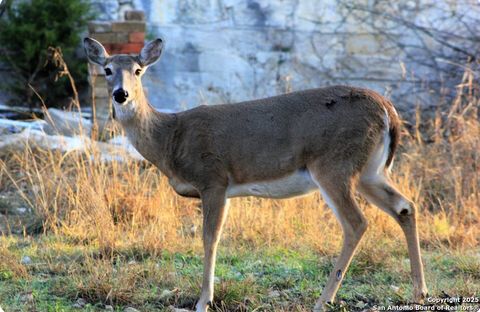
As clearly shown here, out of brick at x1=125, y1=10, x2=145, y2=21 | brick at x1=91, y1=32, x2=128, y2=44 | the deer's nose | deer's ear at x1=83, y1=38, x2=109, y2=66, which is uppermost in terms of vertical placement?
deer's ear at x1=83, y1=38, x2=109, y2=66

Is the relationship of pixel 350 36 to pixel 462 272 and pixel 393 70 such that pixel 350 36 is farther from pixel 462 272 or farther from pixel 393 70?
pixel 462 272

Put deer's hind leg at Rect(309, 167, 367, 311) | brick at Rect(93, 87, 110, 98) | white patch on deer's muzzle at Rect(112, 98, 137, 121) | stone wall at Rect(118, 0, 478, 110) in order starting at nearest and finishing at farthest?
deer's hind leg at Rect(309, 167, 367, 311)
white patch on deer's muzzle at Rect(112, 98, 137, 121)
brick at Rect(93, 87, 110, 98)
stone wall at Rect(118, 0, 478, 110)

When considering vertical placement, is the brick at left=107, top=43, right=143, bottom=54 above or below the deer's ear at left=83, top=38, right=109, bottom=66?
below

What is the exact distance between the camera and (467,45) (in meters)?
12.9

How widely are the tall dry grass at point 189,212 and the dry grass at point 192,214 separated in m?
0.01

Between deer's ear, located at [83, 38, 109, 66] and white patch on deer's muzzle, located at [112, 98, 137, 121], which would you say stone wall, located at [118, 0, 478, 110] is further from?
white patch on deer's muzzle, located at [112, 98, 137, 121]

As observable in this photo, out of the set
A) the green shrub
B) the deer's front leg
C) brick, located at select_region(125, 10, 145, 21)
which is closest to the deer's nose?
the deer's front leg

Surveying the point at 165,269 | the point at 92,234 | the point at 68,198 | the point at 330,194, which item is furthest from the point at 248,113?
the point at 68,198

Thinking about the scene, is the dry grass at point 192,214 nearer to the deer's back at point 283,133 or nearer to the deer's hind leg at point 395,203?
the deer's hind leg at point 395,203

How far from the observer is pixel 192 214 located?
28.9 ft

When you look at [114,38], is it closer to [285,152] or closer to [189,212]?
[189,212]

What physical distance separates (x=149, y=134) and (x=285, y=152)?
3.92 feet

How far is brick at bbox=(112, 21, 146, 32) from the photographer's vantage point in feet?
Result: 37.7

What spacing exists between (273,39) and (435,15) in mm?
2564
